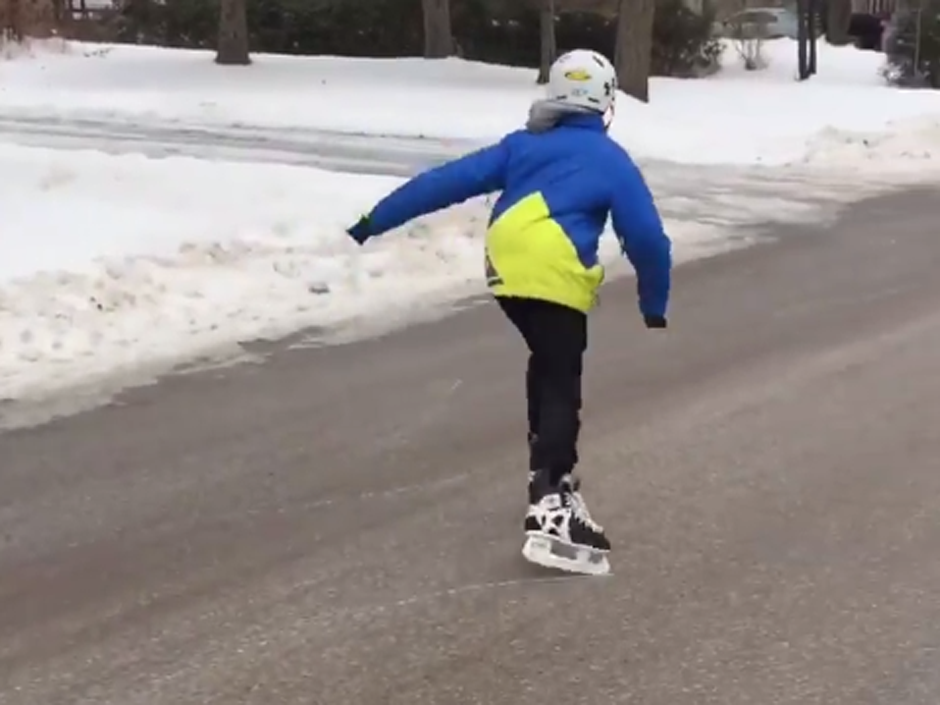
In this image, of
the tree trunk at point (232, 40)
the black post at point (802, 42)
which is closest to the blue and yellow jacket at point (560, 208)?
the tree trunk at point (232, 40)

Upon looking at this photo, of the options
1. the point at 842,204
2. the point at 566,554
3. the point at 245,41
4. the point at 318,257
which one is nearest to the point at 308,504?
the point at 566,554

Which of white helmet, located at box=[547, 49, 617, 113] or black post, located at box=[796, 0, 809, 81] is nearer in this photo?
white helmet, located at box=[547, 49, 617, 113]

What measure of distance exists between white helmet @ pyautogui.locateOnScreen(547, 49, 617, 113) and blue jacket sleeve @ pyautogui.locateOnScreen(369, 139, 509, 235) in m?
0.27

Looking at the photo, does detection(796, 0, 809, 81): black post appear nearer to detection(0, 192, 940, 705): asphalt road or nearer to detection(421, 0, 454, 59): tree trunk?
detection(421, 0, 454, 59): tree trunk

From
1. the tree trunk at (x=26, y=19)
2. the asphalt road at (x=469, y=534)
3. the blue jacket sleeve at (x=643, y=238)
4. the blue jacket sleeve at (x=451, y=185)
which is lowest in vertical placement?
the asphalt road at (x=469, y=534)

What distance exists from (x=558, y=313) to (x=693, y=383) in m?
2.89

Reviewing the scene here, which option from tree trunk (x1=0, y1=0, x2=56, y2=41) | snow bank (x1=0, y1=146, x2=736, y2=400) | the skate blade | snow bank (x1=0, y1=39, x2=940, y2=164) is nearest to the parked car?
snow bank (x1=0, y1=39, x2=940, y2=164)

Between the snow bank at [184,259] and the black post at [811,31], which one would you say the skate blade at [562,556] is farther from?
the black post at [811,31]

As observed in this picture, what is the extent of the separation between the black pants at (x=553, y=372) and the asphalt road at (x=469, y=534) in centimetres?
38

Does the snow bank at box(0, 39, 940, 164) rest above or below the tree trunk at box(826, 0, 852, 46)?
below

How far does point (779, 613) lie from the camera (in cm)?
508

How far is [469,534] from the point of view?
580 centimetres

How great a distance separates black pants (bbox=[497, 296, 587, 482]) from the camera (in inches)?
213

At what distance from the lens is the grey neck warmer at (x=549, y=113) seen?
5383mm
